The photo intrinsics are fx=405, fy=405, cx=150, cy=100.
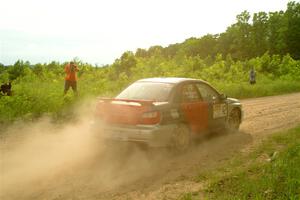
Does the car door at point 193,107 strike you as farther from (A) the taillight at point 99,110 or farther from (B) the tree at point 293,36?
(B) the tree at point 293,36

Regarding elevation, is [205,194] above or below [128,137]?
below

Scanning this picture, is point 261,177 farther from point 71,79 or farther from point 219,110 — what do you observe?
point 71,79

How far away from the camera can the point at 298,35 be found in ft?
326

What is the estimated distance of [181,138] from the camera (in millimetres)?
8391

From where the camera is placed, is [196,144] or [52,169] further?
[196,144]

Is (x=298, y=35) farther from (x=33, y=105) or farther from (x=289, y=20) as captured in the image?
(x=33, y=105)

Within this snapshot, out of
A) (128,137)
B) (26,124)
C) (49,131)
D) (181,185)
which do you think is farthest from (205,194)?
(26,124)

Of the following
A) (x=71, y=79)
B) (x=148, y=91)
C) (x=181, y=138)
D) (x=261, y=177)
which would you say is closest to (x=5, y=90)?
(x=71, y=79)

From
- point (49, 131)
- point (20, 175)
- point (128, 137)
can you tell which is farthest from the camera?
point (49, 131)

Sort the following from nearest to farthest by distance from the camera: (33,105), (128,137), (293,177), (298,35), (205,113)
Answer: (293,177), (128,137), (205,113), (33,105), (298,35)

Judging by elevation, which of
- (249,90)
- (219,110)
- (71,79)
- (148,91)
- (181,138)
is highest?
(71,79)

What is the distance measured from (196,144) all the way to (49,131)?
407 centimetres

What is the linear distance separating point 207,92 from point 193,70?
29.6 metres

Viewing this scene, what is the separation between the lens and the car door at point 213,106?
30.9ft
